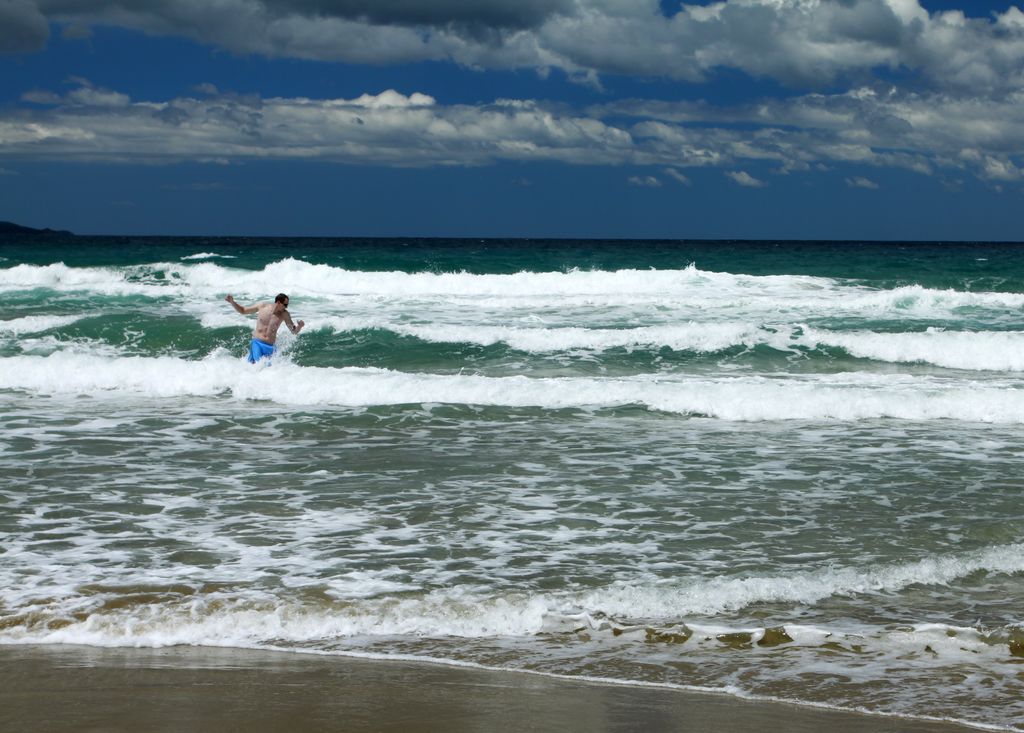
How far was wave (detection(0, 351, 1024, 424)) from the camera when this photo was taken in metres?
13.1

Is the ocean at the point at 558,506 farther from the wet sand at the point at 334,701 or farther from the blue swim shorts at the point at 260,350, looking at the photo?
the blue swim shorts at the point at 260,350

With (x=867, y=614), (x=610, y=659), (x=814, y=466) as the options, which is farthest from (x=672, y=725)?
Answer: (x=814, y=466)

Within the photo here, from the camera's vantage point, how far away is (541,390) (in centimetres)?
1396

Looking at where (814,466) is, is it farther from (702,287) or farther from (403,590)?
(702,287)

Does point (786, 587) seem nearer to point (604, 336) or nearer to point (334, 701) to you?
point (334, 701)

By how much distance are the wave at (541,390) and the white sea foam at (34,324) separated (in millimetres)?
5618

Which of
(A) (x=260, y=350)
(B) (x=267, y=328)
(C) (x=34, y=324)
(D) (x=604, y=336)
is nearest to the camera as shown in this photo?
(A) (x=260, y=350)

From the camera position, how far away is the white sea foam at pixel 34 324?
21266 mm

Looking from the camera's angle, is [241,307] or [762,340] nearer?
[241,307]

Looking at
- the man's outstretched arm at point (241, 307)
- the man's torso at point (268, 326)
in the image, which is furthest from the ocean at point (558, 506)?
the man's outstretched arm at point (241, 307)

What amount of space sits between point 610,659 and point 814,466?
5.44 meters

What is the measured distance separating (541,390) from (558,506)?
18.8 feet

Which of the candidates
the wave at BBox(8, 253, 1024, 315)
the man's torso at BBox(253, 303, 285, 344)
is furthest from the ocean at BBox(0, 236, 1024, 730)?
the wave at BBox(8, 253, 1024, 315)

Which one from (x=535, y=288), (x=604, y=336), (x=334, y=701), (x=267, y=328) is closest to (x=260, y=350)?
(x=267, y=328)
